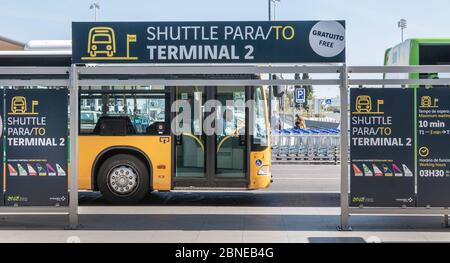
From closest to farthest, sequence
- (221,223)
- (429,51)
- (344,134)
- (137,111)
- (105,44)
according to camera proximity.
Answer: (344,134) < (105,44) < (221,223) < (137,111) < (429,51)

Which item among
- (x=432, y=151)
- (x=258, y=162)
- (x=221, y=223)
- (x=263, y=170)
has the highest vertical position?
(x=432, y=151)

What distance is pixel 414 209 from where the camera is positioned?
9.33 meters

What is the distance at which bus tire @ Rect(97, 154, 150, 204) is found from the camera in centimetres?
1245

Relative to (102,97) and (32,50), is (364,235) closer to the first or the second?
(102,97)

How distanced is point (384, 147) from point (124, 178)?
5279 mm

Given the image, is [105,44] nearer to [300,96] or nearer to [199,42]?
[199,42]

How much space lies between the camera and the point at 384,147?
9.38 meters

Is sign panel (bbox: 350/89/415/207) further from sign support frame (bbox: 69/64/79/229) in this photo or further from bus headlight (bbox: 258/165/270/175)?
sign support frame (bbox: 69/64/79/229)

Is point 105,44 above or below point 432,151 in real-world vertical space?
above

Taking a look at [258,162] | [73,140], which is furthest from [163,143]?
[73,140]

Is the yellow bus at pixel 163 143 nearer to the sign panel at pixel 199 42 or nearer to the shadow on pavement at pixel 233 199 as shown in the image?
the shadow on pavement at pixel 233 199
